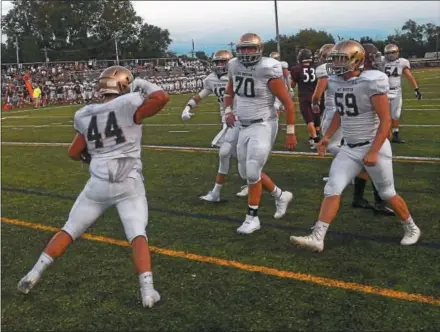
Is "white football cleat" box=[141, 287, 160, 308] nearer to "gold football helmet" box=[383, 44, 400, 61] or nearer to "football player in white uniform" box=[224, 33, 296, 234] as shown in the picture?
"football player in white uniform" box=[224, 33, 296, 234]

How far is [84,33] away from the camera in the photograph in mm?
71062

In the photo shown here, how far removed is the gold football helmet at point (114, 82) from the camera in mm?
3861

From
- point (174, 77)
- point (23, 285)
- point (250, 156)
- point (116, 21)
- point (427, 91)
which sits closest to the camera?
point (23, 285)

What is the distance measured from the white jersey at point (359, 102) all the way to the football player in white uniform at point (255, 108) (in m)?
0.70

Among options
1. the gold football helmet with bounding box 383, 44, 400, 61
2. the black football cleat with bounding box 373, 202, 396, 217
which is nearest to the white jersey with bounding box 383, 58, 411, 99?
the gold football helmet with bounding box 383, 44, 400, 61

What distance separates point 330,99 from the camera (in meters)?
6.91

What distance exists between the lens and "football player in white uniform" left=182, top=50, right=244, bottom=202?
21.4ft

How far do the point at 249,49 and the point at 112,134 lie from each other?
1961 millimetres

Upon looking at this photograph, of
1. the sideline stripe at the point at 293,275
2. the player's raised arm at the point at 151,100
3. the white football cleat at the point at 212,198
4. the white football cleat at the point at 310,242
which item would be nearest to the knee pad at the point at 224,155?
the white football cleat at the point at 212,198

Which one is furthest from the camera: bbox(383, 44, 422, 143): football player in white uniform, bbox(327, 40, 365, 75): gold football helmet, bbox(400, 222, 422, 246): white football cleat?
bbox(383, 44, 422, 143): football player in white uniform

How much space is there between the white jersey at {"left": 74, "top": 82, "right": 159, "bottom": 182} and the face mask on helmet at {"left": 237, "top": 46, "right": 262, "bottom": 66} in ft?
5.65

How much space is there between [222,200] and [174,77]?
102 feet

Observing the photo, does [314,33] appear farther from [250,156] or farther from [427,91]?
[250,156]

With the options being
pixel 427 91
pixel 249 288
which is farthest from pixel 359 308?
pixel 427 91
